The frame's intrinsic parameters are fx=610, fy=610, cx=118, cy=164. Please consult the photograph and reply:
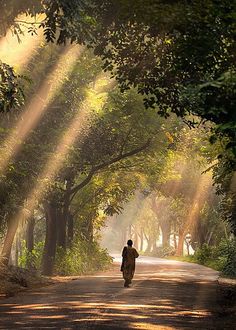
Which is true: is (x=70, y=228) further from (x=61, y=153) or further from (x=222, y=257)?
(x=61, y=153)

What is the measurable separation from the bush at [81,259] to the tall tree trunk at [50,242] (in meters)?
0.78

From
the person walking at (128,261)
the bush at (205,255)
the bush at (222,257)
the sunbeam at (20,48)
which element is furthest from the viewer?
the bush at (205,255)

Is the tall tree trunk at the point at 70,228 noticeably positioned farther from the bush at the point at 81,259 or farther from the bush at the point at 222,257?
the bush at the point at 222,257

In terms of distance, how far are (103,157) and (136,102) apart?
13.2ft

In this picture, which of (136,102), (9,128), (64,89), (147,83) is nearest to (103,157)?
(136,102)

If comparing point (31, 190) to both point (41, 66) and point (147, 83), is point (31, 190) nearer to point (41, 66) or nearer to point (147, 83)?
point (41, 66)

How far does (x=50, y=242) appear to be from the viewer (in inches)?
1378

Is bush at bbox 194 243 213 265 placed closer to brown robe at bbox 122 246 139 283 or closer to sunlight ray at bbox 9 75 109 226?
sunlight ray at bbox 9 75 109 226

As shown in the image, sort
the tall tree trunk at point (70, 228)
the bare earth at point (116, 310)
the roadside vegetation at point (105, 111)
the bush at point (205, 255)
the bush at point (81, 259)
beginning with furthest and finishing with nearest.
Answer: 1. the bush at point (205, 255)
2. the tall tree trunk at point (70, 228)
3. the bush at point (81, 259)
4. the bare earth at point (116, 310)
5. the roadside vegetation at point (105, 111)

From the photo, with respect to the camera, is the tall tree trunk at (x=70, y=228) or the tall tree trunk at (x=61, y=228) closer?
the tall tree trunk at (x=61, y=228)

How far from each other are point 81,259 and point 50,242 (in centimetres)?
399

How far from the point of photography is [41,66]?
81.0 feet

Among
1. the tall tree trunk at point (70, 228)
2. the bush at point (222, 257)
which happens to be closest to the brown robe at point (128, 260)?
the bush at point (222, 257)

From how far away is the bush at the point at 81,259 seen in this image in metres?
35.1
